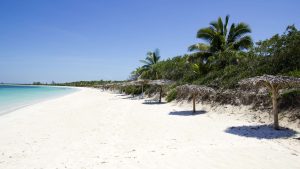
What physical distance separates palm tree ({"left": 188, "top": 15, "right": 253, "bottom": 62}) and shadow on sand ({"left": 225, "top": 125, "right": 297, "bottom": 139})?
36.6 feet

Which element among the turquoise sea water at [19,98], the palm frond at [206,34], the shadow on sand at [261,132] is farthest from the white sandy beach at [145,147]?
the palm frond at [206,34]

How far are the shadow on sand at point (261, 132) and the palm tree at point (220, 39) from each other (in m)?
11.1

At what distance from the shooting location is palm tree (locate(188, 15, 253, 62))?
17875 millimetres

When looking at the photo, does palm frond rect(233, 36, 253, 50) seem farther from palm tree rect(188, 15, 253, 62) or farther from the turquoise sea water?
the turquoise sea water

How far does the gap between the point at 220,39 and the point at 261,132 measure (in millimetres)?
12227

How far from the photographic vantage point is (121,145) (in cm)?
590

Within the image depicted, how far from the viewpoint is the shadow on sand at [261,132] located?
648cm

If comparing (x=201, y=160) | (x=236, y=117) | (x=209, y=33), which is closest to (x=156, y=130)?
(x=201, y=160)

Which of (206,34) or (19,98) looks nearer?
(206,34)

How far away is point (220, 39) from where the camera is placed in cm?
1788

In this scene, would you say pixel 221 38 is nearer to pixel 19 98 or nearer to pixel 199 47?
pixel 199 47

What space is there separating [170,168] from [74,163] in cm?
193

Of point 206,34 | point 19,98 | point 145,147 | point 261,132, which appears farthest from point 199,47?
→ point 19,98

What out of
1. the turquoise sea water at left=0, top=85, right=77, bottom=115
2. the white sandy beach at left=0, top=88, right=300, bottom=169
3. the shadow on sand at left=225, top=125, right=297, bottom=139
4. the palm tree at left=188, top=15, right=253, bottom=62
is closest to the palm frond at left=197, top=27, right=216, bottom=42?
the palm tree at left=188, top=15, right=253, bottom=62
